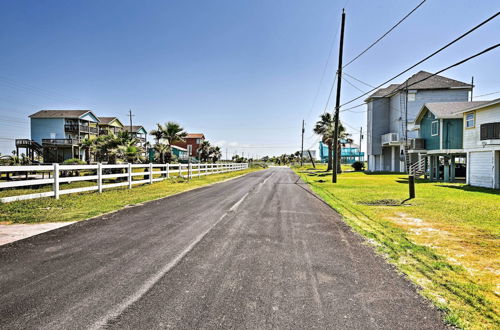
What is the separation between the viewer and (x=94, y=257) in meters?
4.76

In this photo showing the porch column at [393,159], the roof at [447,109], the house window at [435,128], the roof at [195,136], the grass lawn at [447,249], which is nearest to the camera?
the grass lawn at [447,249]

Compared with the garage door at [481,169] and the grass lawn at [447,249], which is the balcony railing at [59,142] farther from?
the garage door at [481,169]

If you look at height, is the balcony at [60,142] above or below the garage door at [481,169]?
above

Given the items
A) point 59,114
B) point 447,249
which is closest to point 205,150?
point 59,114

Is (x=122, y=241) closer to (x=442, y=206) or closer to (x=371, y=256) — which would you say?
(x=371, y=256)

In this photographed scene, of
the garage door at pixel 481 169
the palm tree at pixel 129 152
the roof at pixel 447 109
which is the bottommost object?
the garage door at pixel 481 169

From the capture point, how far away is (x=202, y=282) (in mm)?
3805

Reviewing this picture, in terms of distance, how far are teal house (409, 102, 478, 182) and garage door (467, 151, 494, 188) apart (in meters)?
2.36

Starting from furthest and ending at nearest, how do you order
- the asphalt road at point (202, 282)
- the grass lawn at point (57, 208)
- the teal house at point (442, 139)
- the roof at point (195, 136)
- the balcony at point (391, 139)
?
the roof at point (195, 136), the balcony at point (391, 139), the teal house at point (442, 139), the grass lawn at point (57, 208), the asphalt road at point (202, 282)

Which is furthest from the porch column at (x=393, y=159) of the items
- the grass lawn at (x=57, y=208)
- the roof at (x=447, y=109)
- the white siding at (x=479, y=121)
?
the grass lawn at (x=57, y=208)

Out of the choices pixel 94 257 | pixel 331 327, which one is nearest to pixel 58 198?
pixel 94 257

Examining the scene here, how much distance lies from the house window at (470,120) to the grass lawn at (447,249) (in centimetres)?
1250

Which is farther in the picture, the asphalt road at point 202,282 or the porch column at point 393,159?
the porch column at point 393,159

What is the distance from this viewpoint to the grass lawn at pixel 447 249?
3363mm
